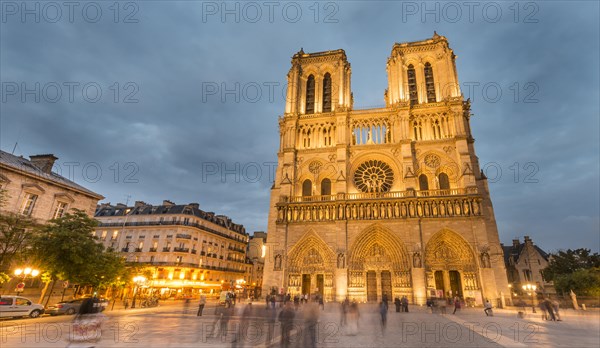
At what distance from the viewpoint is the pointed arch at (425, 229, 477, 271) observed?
25.1 meters

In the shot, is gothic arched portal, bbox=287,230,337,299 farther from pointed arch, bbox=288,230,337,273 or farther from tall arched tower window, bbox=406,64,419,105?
tall arched tower window, bbox=406,64,419,105

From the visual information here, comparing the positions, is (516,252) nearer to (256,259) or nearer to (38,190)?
(256,259)

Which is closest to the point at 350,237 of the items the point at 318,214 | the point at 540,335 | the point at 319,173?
the point at 318,214

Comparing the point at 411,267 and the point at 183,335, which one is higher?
the point at 411,267

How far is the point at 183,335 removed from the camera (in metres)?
10.1

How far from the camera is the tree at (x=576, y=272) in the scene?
76.5 feet

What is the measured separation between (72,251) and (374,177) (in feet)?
80.4

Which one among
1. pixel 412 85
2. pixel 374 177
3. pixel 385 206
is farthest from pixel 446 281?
pixel 412 85

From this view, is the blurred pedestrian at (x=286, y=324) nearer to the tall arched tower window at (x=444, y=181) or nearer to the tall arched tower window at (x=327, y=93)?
the tall arched tower window at (x=444, y=181)

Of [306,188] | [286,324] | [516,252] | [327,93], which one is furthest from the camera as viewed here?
[516,252]

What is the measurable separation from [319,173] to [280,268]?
33.1ft

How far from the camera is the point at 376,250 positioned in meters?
27.2

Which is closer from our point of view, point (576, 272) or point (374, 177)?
point (576, 272)

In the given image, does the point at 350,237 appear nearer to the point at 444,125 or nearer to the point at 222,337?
the point at 444,125
